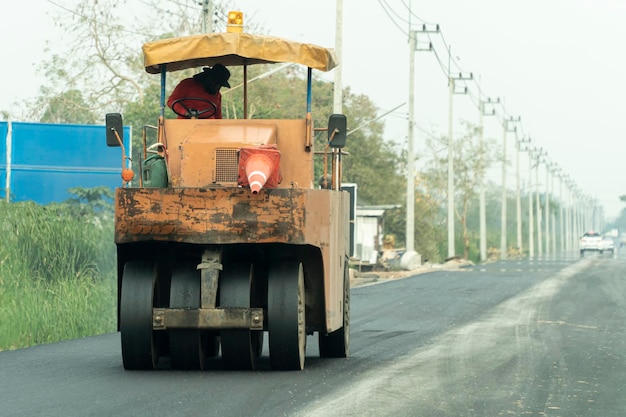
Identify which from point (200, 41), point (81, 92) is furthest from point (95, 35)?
point (200, 41)

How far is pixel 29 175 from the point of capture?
29594 mm

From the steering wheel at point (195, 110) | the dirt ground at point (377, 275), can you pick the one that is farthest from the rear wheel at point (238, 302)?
the dirt ground at point (377, 275)

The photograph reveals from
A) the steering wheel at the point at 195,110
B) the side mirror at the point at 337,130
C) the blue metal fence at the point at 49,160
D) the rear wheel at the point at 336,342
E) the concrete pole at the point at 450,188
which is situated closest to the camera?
the side mirror at the point at 337,130

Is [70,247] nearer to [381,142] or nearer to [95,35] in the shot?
[95,35]

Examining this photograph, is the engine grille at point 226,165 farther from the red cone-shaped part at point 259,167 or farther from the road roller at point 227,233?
the red cone-shaped part at point 259,167

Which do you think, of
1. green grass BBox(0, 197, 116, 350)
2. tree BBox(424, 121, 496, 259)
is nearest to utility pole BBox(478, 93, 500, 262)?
tree BBox(424, 121, 496, 259)

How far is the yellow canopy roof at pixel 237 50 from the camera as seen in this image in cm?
1197

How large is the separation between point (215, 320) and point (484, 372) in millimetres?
2636

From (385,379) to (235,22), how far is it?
3771 mm

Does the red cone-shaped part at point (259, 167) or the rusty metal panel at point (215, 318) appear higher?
the red cone-shaped part at point (259, 167)

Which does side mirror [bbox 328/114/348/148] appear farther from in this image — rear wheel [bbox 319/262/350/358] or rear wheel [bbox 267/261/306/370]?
rear wheel [bbox 319/262/350/358]

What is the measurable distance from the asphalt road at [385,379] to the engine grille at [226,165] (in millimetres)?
1804

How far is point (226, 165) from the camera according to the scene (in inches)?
468

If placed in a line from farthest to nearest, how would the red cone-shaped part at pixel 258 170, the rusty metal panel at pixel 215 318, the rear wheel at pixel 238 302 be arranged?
1. the rear wheel at pixel 238 302
2. the rusty metal panel at pixel 215 318
3. the red cone-shaped part at pixel 258 170
